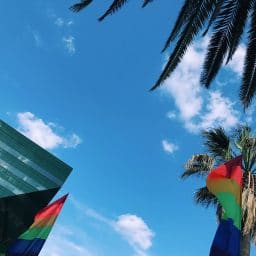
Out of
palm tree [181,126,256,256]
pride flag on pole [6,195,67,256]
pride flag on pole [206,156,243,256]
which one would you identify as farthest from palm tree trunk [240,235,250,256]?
pride flag on pole [6,195,67,256]

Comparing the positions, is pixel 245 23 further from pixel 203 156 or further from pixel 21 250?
pixel 21 250

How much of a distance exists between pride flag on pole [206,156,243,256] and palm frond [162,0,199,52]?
3026mm

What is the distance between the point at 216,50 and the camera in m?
10.6

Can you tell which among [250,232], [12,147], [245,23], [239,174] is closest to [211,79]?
[245,23]

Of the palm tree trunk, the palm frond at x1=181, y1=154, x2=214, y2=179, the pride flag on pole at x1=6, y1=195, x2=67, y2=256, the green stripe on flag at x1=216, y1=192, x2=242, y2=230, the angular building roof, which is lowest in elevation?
the green stripe on flag at x1=216, y1=192, x2=242, y2=230

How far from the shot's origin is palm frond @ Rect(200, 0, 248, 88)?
998cm

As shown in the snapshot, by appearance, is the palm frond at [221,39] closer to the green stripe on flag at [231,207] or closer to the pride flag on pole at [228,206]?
the pride flag on pole at [228,206]

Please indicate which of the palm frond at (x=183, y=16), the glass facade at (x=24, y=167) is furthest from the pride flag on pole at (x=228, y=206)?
the glass facade at (x=24, y=167)

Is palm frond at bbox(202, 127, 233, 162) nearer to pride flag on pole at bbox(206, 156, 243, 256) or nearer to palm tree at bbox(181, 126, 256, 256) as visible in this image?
palm tree at bbox(181, 126, 256, 256)

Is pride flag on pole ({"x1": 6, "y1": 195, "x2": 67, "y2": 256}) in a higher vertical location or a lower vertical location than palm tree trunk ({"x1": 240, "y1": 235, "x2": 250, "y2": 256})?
lower

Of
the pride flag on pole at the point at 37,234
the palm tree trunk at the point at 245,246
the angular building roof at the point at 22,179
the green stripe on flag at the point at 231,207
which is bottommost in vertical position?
the green stripe on flag at the point at 231,207

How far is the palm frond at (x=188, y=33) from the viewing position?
9922 millimetres

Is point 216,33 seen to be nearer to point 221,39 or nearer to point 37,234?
point 221,39

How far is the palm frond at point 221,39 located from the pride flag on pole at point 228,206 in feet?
7.34
